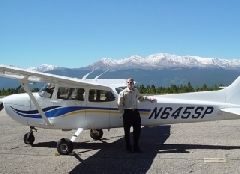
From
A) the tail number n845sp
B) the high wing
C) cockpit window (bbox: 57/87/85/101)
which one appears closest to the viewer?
the high wing

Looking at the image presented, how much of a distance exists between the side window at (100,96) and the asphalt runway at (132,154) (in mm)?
1365

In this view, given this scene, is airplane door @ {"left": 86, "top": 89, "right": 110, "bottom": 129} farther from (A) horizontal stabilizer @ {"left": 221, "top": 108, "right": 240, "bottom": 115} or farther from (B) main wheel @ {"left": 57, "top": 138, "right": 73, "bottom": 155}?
(A) horizontal stabilizer @ {"left": 221, "top": 108, "right": 240, "bottom": 115}

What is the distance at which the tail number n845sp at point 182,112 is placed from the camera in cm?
1198

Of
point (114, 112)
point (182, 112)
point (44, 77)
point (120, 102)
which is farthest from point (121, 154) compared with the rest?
point (44, 77)

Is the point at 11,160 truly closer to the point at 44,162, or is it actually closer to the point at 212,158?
the point at 44,162

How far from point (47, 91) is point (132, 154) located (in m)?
3.25

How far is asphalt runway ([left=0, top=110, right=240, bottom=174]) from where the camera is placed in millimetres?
9453

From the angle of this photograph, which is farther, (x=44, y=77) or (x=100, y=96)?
(x=100, y=96)

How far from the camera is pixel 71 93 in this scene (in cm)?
1252

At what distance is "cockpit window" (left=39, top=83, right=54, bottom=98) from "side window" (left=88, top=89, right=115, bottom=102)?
115cm

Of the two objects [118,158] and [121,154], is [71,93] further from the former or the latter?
→ [118,158]

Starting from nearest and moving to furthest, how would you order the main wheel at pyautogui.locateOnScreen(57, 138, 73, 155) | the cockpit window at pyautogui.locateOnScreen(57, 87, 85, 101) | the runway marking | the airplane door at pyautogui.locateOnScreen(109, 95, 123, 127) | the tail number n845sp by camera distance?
the runway marking, the main wheel at pyautogui.locateOnScreen(57, 138, 73, 155), the tail number n845sp, the airplane door at pyautogui.locateOnScreen(109, 95, 123, 127), the cockpit window at pyautogui.locateOnScreen(57, 87, 85, 101)

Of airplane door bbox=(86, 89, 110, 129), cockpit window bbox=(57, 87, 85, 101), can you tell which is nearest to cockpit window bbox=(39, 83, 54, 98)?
cockpit window bbox=(57, 87, 85, 101)

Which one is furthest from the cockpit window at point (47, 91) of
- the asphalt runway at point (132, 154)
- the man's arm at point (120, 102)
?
the man's arm at point (120, 102)
